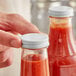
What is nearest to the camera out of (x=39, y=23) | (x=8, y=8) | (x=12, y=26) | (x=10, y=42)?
(x=10, y=42)

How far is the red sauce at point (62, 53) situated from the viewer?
49 cm

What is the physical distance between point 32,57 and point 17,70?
1.38ft

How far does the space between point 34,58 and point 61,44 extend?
9cm

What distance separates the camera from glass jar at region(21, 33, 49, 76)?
1.34ft

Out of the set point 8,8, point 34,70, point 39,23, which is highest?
point 39,23

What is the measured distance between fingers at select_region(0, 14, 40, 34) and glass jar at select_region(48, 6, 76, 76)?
0.04 meters

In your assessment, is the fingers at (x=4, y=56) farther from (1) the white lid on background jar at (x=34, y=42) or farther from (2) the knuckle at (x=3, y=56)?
(1) the white lid on background jar at (x=34, y=42)

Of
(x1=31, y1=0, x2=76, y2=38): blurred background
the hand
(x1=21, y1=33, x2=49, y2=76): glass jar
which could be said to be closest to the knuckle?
the hand

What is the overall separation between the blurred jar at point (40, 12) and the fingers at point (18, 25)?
2.87 ft

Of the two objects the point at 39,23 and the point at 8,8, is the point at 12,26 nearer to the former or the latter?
the point at 8,8

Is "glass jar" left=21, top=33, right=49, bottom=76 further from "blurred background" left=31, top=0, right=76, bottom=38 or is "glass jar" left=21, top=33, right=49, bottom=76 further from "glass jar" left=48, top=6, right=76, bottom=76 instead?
"blurred background" left=31, top=0, right=76, bottom=38

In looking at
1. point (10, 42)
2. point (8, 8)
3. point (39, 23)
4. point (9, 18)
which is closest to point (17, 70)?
point (8, 8)

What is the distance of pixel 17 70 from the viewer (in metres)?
0.84

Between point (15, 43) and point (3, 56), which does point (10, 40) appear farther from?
point (3, 56)
